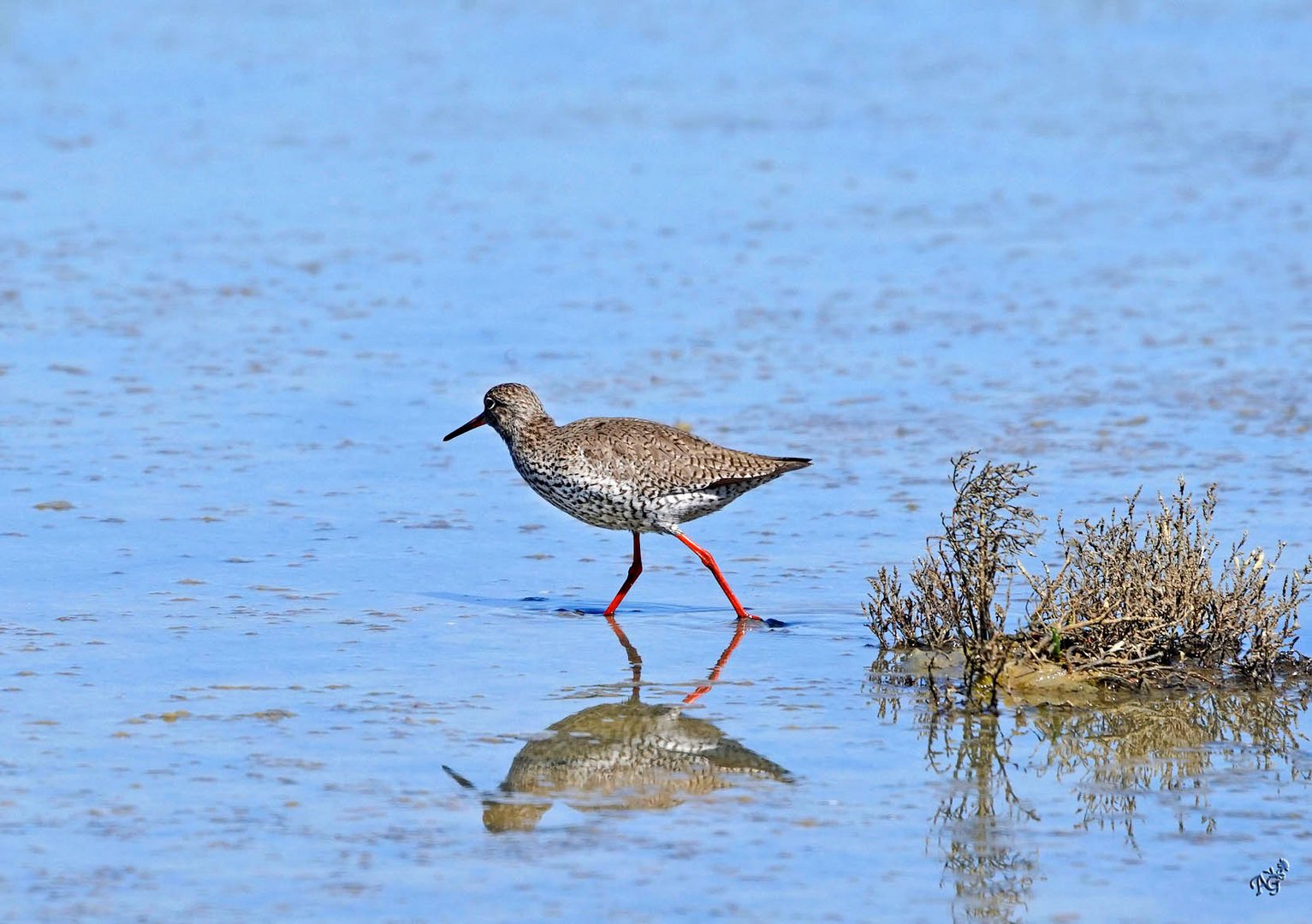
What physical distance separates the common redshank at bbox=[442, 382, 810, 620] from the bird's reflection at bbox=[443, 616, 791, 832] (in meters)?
1.60

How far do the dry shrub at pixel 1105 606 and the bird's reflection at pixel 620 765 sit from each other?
1.12 meters

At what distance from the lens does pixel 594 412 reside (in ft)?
39.2

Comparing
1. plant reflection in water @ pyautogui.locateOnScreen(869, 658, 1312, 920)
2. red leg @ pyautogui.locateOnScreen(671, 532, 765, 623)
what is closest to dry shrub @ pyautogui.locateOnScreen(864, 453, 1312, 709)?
plant reflection in water @ pyautogui.locateOnScreen(869, 658, 1312, 920)

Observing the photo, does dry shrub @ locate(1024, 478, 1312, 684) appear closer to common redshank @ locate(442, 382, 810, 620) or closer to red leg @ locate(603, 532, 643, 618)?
common redshank @ locate(442, 382, 810, 620)

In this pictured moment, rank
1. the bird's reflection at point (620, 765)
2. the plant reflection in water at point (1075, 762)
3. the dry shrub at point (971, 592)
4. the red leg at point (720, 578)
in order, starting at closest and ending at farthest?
the plant reflection in water at point (1075, 762) → the bird's reflection at point (620, 765) → the dry shrub at point (971, 592) → the red leg at point (720, 578)

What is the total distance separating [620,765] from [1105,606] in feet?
6.86

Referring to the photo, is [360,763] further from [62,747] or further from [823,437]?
[823,437]

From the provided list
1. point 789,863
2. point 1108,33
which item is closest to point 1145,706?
point 789,863

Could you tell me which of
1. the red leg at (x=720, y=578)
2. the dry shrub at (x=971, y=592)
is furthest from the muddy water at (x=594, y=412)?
the dry shrub at (x=971, y=592)

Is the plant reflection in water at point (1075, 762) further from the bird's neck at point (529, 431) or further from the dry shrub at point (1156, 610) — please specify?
the bird's neck at point (529, 431)

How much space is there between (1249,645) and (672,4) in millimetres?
22746

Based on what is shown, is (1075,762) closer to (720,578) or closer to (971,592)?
(971,592)

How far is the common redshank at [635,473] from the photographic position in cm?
893

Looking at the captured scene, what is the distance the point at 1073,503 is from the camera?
10156mm
